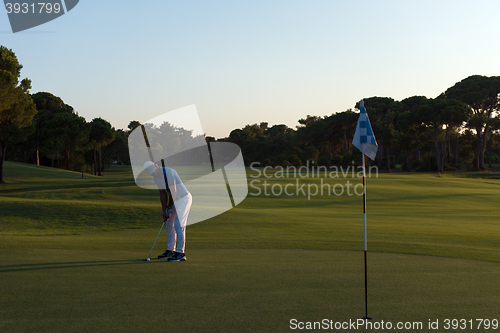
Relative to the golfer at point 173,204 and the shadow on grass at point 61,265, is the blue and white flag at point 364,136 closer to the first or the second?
the golfer at point 173,204

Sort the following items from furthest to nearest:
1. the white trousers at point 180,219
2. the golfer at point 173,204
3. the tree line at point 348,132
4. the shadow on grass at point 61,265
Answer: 1. the tree line at point 348,132
2. the white trousers at point 180,219
3. the golfer at point 173,204
4. the shadow on grass at point 61,265

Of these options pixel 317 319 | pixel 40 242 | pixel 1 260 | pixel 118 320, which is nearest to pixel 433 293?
pixel 317 319

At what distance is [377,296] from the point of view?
574 centimetres

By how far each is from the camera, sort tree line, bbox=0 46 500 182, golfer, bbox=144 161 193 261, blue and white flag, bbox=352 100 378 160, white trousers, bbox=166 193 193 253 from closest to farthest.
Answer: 1. blue and white flag, bbox=352 100 378 160
2. golfer, bbox=144 161 193 261
3. white trousers, bbox=166 193 193 253
4. tree line, bbox=0 46 500 182

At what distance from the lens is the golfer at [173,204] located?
8.02 meters

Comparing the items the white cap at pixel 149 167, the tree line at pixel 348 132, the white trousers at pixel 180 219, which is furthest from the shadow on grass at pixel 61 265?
the tree line at pixel 348 132

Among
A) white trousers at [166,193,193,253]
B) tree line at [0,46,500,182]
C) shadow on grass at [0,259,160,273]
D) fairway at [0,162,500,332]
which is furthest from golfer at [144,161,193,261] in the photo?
tree line at [0,46,500,182]

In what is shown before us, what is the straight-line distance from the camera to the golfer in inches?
316

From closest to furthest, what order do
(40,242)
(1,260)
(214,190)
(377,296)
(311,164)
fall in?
1. (377,296)
2. (1,260)
3. (40,242)
4. (214,190)
5. (311,164)

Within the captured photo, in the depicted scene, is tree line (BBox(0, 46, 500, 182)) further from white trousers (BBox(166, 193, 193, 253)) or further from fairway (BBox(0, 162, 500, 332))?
white trousers (BBox(166, 193, 193, 253))

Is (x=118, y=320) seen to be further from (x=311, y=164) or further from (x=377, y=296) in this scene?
(x=311, y=164)

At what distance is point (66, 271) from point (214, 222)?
29.3 ft

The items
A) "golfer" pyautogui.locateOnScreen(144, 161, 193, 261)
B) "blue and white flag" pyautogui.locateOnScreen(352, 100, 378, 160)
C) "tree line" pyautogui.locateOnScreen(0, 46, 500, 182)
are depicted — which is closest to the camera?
Answer: "blue and white flag" pyautogui.locateOnScreen(352, 100, 378, 160)

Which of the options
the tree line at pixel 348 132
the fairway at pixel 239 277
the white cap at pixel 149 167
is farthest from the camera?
the tree line at pixel 348 132
